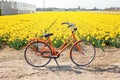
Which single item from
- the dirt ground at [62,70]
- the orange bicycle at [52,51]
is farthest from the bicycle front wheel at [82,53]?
the dirt ground at [62,70]

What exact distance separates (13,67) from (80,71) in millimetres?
1707

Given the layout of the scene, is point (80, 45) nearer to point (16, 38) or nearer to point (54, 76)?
point (54, 76)

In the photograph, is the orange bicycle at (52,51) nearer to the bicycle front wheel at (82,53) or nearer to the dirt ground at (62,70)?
the bicycle front wheel at (82,53)

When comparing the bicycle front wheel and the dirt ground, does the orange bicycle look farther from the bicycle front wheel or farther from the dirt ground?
the dirt ground

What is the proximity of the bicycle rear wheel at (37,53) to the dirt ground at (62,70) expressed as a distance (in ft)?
0.50

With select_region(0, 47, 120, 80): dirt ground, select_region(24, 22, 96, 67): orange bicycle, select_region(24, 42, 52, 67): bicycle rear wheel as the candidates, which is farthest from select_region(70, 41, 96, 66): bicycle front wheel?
select_region(24, 42, 52, 67): bicycle rear wheel

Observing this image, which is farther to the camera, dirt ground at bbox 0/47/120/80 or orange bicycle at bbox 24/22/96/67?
orange bicycle at bbox 24/22/96/67

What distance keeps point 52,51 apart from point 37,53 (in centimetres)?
45

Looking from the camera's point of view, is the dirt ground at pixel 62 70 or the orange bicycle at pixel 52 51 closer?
the dirt ground at pixel 62 70

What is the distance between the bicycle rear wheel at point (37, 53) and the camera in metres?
6.17

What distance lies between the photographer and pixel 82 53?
6.52 meters

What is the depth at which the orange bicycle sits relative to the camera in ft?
20.2

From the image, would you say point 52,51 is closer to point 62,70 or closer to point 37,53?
point 37,53

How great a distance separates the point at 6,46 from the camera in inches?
352
